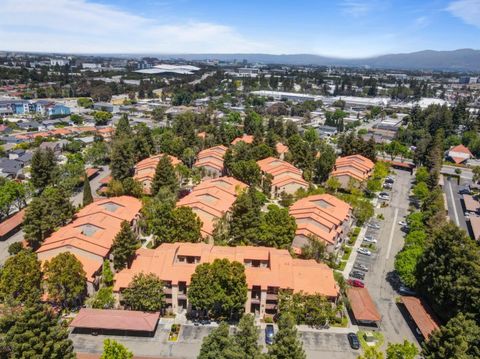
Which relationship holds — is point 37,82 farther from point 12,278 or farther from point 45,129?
point 12,278

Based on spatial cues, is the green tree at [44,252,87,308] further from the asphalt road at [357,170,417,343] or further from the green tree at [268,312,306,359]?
the asphalt road at [357,170,417,343]

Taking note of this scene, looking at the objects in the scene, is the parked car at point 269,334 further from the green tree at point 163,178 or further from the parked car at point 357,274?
the green tree at point 163,178

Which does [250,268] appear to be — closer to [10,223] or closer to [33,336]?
[33,336]

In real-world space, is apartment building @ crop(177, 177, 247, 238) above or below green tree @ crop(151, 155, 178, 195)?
below

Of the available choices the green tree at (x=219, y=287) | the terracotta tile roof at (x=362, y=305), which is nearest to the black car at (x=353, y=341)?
the terracotta tile roof at (x=362, y=305)

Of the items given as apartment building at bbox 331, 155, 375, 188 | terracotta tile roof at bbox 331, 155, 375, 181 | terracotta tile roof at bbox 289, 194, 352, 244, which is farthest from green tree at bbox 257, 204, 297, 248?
terracotta tile roof at bbox 331, 155, 375, 181

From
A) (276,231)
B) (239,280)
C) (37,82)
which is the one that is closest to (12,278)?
(239,280)

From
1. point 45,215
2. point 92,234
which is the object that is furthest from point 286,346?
point 45,215
